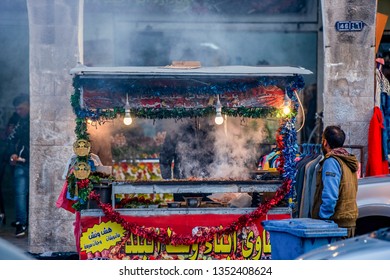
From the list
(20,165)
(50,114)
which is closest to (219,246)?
(50,114)

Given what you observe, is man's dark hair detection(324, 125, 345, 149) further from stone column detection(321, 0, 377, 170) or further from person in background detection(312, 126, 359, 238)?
stone column detection(321, 0, 377, 170)

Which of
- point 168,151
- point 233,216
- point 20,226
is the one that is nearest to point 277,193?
point 233,216

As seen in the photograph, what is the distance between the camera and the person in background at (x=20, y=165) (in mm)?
13711

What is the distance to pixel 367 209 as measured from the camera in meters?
9.59

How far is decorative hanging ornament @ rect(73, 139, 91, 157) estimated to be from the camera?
9742 mm

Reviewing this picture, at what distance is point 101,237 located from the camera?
9.73 metres

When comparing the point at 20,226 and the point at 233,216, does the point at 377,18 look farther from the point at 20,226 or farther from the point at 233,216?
the point at 20,226

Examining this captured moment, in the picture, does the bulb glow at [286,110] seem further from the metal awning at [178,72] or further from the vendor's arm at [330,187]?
the vendor's arm at [330,187]

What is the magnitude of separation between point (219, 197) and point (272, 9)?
18.1 ft

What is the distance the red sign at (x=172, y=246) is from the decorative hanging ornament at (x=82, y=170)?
0.48 m

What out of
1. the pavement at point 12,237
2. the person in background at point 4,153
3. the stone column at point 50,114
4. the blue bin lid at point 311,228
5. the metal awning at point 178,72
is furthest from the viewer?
the person in background at point 4,153

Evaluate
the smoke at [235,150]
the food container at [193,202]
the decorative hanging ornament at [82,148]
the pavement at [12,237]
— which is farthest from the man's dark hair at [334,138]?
the pavement at [12,237]

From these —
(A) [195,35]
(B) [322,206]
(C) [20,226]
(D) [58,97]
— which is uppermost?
(A) [195,35]

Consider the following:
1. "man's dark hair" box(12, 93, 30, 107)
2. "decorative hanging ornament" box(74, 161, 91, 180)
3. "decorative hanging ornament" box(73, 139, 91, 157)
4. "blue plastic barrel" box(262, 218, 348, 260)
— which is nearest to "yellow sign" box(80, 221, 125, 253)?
"decorative hanging ornament" box(74, 161, 91, 180)
